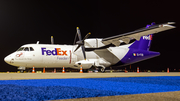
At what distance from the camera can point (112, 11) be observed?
81.0ft

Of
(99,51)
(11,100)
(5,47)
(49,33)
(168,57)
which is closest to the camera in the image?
(11,100)

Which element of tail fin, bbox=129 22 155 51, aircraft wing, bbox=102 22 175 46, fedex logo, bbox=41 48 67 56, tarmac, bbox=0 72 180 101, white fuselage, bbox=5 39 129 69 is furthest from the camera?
tail fin, bbox=129 22 155 51

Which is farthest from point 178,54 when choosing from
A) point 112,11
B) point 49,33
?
point 49,33

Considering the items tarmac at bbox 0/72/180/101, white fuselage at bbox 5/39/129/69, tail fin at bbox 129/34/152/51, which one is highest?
tail fin at bbox 129/34/152/51

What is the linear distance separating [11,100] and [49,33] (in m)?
19.9

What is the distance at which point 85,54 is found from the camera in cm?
1753

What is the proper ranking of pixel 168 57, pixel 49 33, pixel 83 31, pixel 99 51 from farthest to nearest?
pixel 168 57 → pixel 83 31 → pixel 49 33 → pixel 99 51

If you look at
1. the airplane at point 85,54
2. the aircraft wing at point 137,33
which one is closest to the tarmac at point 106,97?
the aircraft wing at point 137,33

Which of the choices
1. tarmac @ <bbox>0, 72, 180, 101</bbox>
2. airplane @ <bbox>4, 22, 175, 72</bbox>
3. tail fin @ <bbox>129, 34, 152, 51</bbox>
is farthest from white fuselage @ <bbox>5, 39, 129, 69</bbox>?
tarmac @ <bbox>0, 72, 180, 101</bbox>

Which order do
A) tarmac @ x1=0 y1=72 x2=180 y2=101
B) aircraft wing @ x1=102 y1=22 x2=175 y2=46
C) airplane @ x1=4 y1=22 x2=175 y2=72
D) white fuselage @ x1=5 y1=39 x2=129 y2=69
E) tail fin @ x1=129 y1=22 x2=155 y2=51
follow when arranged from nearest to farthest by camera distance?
tarmac @ x1=0 y1=72 x2=180 y2=101 < aircraft wing @ x1=102 y1=22 x2=175 y2=46 < airplane @ x1=4 y1=22 x2=175 y2=72 < white fuselage @ x1=5 y1=39 x2=129 y2=69 < tail fin @ x1=129 y1=22 x2=155 y2=51

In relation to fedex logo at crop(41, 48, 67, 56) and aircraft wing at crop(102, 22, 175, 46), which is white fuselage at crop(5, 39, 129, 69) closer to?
fedex logo at crop(41, 48, 67, 56)

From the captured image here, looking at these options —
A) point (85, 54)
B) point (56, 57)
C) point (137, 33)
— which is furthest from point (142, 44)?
point (56, 57)

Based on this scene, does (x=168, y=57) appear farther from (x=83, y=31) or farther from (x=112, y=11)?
(x=83, y=31)

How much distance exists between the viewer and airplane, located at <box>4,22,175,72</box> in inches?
603
